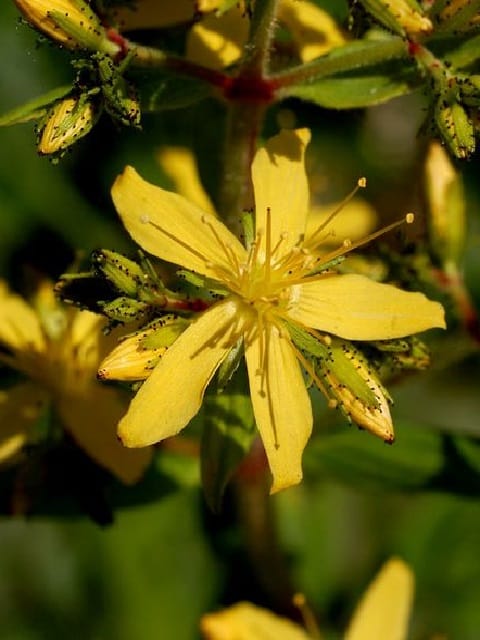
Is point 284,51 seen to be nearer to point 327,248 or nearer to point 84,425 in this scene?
point 327,248

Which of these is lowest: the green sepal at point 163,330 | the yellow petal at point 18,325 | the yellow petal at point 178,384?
the yellow petal at point 18,325

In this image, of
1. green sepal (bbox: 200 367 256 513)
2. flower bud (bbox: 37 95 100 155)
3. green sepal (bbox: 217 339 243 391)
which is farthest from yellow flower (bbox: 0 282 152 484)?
flower bud (bbox: 37 95 100 155)

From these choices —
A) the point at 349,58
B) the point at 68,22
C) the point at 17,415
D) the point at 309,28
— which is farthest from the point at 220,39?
the point at 17,415

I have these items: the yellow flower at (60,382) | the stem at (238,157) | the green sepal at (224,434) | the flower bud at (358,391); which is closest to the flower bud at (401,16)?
the stem at (238,157)

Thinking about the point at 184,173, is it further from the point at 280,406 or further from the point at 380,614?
the point at 380,614

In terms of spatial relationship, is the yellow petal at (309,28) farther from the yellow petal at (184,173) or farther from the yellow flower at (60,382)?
the yellow flower at (60,382)

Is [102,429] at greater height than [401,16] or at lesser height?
lesser
